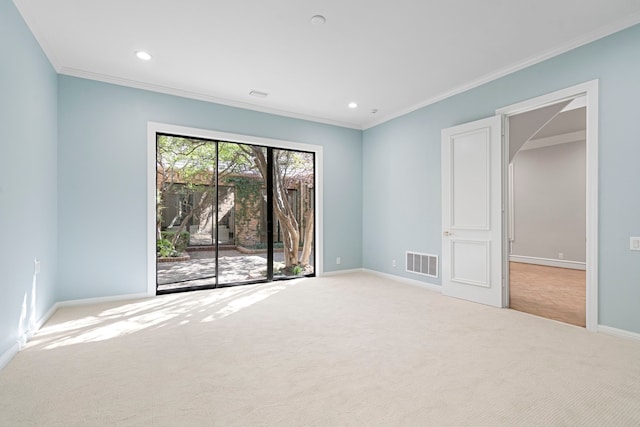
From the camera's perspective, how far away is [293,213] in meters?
5.77

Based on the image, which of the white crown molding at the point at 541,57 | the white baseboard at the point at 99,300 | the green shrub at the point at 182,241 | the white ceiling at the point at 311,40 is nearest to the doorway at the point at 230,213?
the green shrub at the point at 182,241

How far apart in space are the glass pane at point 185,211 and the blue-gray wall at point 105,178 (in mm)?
301

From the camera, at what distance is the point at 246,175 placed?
5.24 meters

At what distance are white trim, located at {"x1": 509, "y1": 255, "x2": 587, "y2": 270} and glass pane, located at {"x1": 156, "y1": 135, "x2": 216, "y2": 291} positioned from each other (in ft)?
22.2

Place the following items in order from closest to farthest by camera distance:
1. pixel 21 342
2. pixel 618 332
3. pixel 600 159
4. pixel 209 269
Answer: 1. pixel 21 342
2. pixel 618 332
3. pixel 600 159
4. pixel 209 269

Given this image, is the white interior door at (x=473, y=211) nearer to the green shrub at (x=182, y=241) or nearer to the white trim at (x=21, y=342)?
the green shrub at (x=182, y=241)

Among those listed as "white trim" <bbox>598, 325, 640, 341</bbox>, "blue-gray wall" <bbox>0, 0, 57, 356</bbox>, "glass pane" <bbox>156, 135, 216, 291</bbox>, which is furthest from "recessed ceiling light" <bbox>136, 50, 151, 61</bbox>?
"white trim" <bbox>598, 325, 640, 341</bbox>

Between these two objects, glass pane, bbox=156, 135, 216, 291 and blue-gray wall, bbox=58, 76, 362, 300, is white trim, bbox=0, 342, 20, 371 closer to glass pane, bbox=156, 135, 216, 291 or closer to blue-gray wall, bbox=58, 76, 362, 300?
blue-gray wall, bbox=58, 76, 362, 300

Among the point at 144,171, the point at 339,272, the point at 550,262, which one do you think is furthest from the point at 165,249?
the point at 550,262

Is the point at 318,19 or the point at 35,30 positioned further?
the point at 35,30

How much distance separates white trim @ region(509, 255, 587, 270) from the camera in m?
6.52

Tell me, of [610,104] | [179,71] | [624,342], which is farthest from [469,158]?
[179,71]

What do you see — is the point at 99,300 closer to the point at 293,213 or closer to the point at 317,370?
the point at 293,213

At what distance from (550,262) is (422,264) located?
3893 millimetres
